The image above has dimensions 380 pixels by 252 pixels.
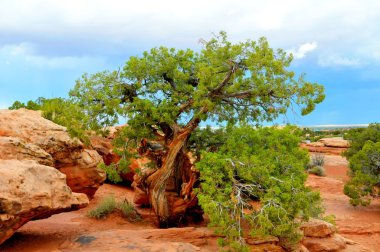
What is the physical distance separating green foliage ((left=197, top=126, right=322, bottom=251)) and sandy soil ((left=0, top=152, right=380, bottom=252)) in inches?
43.5

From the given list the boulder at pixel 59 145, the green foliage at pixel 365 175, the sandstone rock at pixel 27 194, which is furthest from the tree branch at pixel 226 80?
the green foliage at pixel 365 175

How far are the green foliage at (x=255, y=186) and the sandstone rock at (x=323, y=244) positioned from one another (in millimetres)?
1730

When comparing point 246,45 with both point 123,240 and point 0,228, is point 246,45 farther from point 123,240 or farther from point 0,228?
point 0,228

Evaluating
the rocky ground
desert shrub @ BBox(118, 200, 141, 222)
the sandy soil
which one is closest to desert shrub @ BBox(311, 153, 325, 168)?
the sandy soil

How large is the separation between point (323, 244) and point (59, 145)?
27.8 ft

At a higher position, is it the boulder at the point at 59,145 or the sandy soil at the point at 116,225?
the boulder at the point at 59,145

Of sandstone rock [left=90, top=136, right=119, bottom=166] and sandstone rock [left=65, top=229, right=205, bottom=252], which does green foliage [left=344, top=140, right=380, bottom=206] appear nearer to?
sandstone rock [left=90, top=136, right=119, bottom=166]

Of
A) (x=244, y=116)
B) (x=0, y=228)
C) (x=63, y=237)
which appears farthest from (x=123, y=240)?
(x=244, y=116)

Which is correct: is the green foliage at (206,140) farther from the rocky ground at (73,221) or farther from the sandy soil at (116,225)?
the sandy soil at (116,225)

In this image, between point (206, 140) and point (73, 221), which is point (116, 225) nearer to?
point (73, 221)

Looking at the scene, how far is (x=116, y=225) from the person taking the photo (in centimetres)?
1317

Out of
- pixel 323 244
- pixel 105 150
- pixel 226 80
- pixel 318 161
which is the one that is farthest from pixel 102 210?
pixel 318 161

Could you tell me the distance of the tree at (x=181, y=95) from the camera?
1081 cm

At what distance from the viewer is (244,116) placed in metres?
12.6
